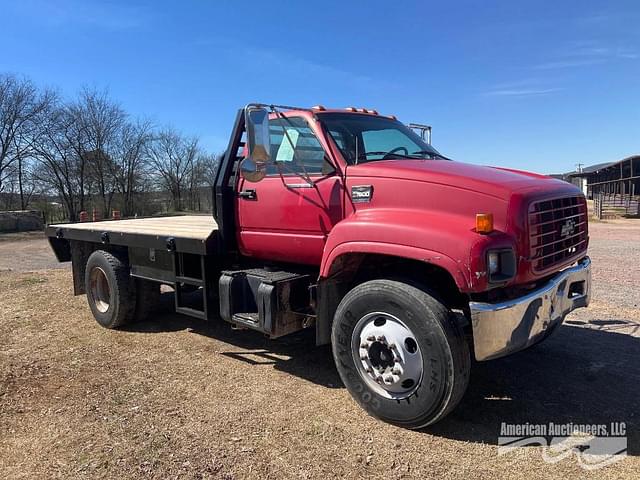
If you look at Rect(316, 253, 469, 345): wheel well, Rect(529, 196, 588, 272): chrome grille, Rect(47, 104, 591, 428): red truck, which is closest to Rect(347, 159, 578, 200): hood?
Rect(47, 104, 591, 428): red truck

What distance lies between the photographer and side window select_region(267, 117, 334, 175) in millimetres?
4227

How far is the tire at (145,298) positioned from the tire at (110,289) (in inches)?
2.6

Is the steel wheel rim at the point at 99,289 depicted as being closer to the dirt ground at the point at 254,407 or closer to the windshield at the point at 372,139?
the dirt ground at the point at 254,407

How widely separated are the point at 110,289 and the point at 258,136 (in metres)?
3.51

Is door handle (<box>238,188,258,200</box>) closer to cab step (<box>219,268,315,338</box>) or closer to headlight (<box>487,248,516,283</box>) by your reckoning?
cab step (<box>219,268,315,338</box>)

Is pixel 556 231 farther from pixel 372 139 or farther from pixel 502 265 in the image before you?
pixel 372 139

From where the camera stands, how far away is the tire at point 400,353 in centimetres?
323

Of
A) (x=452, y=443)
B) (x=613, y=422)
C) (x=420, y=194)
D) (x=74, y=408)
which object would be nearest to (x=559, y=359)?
(x=613, y=422)

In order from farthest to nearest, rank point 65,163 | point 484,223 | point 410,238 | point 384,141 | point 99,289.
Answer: point 65,163, point 99,289, point 384,141, point 410,238, point 484,223

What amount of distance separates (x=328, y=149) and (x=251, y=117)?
2.28 feet

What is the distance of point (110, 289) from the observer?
6.21m
